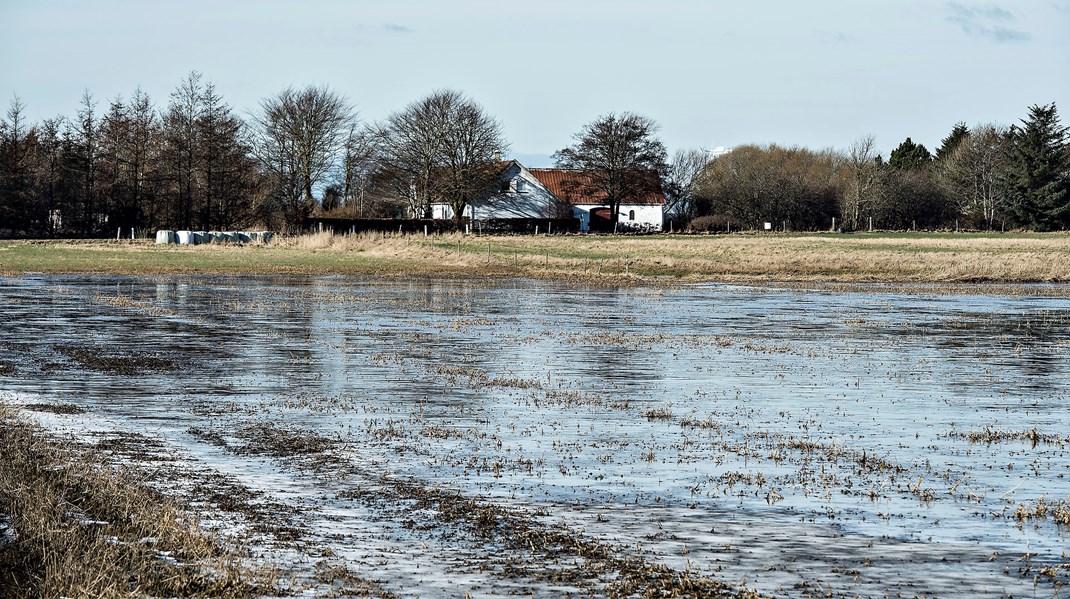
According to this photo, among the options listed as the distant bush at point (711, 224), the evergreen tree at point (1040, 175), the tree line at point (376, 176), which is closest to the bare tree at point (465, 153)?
the tree line at point (376, 176)

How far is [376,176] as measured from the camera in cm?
9725

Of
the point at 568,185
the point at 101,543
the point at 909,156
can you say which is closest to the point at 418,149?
the point at 568,185

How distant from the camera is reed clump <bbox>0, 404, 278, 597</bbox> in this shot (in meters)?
7.17

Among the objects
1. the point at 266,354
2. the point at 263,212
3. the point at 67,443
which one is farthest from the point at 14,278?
the point at 263,212

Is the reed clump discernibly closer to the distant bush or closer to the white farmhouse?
the white farmhouse

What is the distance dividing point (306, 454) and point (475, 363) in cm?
802

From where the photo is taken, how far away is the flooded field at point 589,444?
8117 millimetres

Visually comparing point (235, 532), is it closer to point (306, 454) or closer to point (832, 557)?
point (306, 454)

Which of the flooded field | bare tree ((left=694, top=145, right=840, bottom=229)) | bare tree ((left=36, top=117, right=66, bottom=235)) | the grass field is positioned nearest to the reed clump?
the flooded field

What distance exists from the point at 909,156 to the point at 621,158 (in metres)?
54.6

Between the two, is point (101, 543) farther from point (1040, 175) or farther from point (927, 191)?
point (927, 191)

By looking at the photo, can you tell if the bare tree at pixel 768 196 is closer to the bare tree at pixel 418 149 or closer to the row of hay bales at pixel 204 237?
the bare tree at pixel 418 149

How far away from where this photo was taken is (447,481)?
10.6 m

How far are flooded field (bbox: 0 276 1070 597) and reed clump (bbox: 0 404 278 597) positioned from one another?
390 mm
